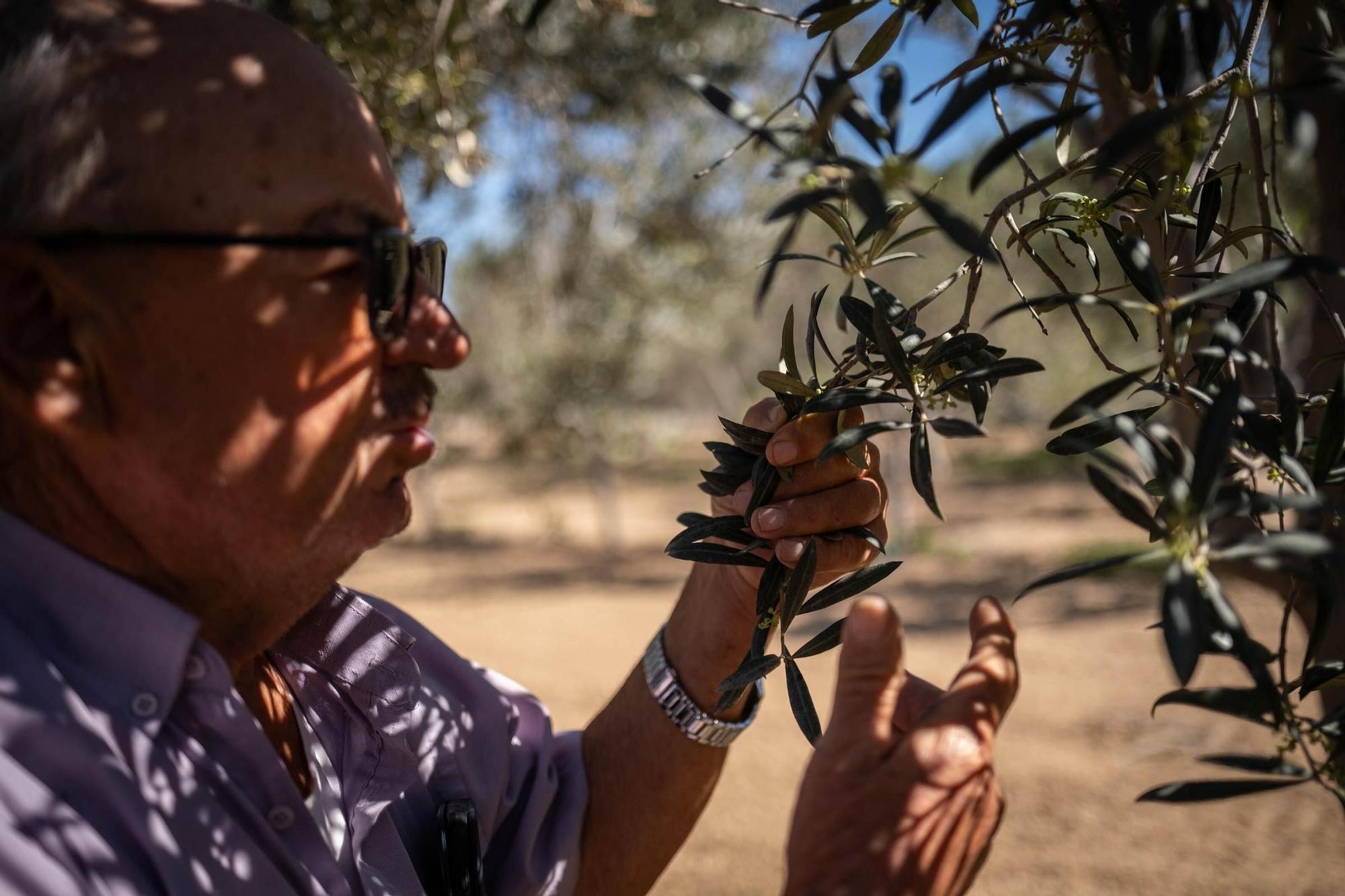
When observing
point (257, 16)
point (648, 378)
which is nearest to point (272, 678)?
point (257, 16)

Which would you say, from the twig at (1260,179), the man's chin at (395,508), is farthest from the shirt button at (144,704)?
the twig at (1260,179)

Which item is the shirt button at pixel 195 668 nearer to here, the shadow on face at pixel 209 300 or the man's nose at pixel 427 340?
the shadow on face at pixel 209 300

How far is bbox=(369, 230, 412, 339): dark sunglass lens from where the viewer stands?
1.20 meters

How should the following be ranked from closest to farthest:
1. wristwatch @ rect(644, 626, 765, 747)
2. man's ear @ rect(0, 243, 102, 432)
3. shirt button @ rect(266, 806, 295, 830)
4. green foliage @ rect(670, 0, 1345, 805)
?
green foliage @ rect(670, 0, 1345, 805), man's ear @ rect(0, 243, 102, 432), shirt button @ rect(266, 806, 295, 830), wristwatch @ rect(644, 626, 765, 747)

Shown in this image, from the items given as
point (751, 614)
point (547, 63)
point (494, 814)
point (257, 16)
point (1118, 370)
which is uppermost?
point (547, 63)

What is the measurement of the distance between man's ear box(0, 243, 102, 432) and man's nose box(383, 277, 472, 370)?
1.13 ft

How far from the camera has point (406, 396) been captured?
1271 millimetres

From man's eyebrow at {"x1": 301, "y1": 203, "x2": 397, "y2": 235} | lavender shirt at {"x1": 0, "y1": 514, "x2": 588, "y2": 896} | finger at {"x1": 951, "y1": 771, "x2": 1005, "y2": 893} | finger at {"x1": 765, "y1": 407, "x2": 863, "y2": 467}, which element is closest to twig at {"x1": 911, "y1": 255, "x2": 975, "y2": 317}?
finger at {"x1": 765, "y1": 407, "x2": 863, "y2": 467}

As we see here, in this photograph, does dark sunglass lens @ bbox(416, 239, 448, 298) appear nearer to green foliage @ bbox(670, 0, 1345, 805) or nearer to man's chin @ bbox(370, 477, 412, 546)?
man's chin @ bbox(370, 477, 412, 546)

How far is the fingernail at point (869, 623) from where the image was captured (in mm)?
963

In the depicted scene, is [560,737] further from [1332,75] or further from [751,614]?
[1332,75]

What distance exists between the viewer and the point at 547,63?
6.43m

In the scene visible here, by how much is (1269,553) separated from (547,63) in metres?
6.39

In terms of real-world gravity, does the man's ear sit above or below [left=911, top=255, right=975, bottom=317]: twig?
below
